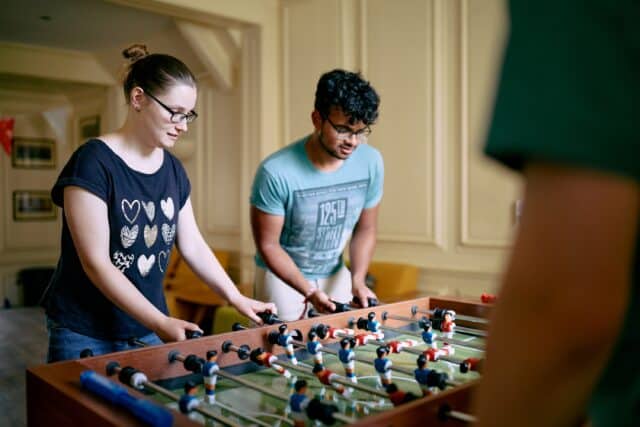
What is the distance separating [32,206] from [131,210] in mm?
7008

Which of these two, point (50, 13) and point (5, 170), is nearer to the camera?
point (50, 13)

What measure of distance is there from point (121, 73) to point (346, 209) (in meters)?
1.03

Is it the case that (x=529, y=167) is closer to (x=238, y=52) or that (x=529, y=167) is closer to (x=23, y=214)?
(x=238, y=52)

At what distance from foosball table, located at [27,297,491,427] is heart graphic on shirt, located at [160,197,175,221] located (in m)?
0.47

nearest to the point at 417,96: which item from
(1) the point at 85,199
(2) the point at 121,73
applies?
(2) the point at 121,73

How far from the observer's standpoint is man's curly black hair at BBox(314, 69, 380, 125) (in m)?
2.25

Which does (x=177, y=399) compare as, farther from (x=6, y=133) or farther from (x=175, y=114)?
(x=6, y=133)

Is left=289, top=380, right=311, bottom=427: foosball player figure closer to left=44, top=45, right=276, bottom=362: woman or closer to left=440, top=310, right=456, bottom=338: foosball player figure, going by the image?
left=44, top=45, right=276, bottom=362: woman

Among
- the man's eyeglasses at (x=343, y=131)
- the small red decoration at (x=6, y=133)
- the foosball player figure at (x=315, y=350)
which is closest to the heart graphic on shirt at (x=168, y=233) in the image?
the foosball player figure at (x=315, y=350)

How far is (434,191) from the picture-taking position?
3930mm

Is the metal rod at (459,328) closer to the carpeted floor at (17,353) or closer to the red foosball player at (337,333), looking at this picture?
the red foosball player at (337,333)

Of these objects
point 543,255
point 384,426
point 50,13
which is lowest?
point 384,426

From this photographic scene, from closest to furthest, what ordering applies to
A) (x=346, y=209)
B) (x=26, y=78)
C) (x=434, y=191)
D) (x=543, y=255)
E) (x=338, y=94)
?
(x=543, y=255), (x=338, y=94), (x=346, y=209), (x=434, y=191), (x=26, y=78)

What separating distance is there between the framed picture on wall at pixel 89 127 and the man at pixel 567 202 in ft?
25.0
